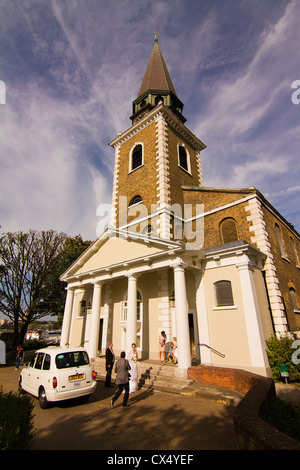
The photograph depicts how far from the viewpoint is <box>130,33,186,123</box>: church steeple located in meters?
22.5

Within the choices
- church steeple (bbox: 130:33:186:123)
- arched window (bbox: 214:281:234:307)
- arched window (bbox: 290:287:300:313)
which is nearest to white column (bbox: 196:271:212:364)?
arched window (bbox: 214:281:234:307)

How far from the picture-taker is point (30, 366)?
882 centimetres

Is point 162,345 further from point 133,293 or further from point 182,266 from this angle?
point 182,266

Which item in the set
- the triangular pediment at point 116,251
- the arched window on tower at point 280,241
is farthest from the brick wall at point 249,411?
the arched window on tower at point 280,241

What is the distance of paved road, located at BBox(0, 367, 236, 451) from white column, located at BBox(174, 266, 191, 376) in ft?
5.45

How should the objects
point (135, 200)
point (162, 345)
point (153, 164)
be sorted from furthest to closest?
point (135, 200)
point (153, 164)
point (162, 345)

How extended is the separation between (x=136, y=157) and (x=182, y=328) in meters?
15.4

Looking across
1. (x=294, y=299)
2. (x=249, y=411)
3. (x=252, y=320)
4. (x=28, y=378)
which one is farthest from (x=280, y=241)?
(x=28, y=378)

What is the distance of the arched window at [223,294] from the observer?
1103 centimetres

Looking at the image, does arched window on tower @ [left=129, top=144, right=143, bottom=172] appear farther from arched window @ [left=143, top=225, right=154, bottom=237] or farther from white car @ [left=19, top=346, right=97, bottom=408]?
white car @ [left=19, top=346, right=97, bottom=408]

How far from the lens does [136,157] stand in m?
20.6
